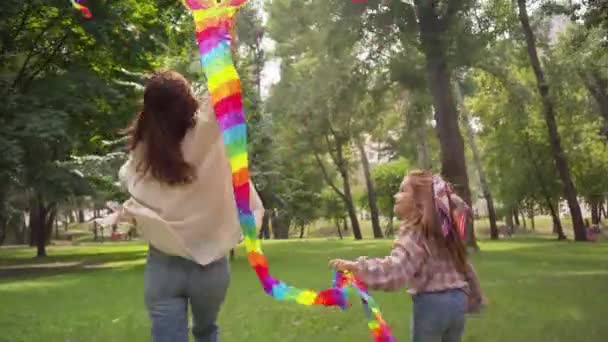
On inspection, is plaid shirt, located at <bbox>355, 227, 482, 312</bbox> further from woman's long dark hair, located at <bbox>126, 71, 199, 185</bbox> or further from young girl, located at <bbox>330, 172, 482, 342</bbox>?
woman's long dark hair, located at <bbox>126, 71, 199, 185</bbox>

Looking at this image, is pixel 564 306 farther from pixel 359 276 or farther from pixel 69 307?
pixel 69 307

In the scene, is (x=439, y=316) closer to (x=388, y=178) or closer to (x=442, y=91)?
(x=442, y=91)

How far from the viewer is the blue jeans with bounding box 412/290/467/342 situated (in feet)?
12.1

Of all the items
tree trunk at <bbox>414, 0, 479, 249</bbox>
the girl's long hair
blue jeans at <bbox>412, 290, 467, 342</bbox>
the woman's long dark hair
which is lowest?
blue jeans at <bbox>412, 290, 467, 342</bbox>

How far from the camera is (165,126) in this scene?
307 cm

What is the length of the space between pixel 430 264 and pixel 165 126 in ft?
5.49

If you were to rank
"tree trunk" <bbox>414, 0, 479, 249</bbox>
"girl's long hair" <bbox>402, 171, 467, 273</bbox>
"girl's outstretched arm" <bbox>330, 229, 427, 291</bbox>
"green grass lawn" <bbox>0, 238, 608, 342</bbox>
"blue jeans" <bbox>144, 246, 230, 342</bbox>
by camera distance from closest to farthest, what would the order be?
"blue jeans" <bbox>144, 246, 230, 342</bbox> → "girl's outstretched arm" <bbox>330, 229, 427, 291</bbox> → "girl's long hair" <bbox>402, 171, 467, 273</bbox> → "green grass lawn" <bbox>0, 238, 608, 342</bbox> → "tree trunk" <bbox>414, 0, 479, 249</bbox>

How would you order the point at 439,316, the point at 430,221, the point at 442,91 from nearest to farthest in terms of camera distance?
1. the point at 439,316
2. the point at 430,221
3. the point at 442,91

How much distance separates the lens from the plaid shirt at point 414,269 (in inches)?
143

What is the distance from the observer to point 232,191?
309 cm

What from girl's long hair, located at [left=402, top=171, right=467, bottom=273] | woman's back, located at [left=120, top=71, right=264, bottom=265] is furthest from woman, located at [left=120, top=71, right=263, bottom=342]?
girl's long hair, located at [left=402, top=171, right=467, bottom=273]

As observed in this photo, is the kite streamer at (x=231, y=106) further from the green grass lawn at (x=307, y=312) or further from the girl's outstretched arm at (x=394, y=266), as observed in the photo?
the green grass lawn at (x=307, y=312)

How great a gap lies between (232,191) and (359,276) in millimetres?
881

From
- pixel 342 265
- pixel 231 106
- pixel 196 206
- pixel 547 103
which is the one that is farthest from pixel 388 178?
pixel 231 106
